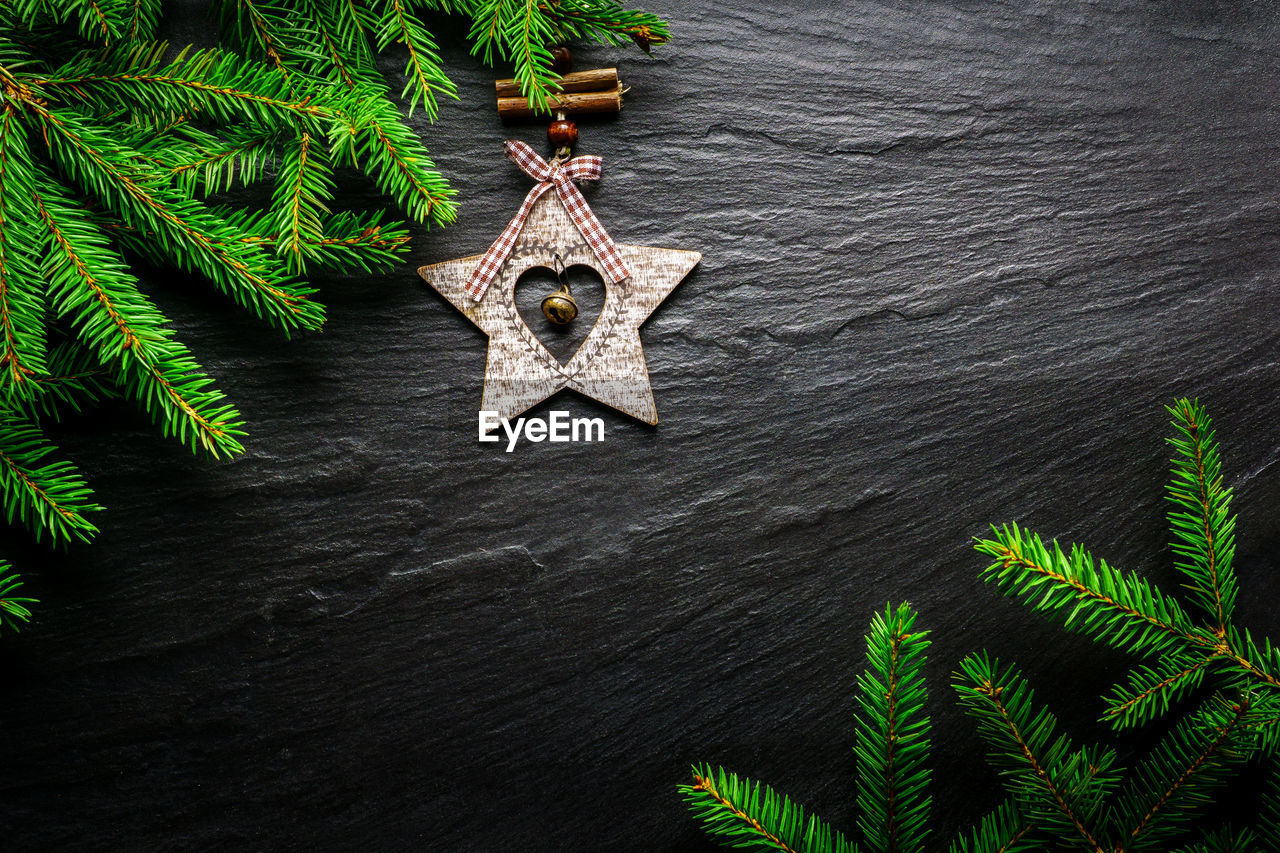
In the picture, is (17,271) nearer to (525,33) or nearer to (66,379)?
(66,379)

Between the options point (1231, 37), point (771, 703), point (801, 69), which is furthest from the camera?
point (1231, 37)

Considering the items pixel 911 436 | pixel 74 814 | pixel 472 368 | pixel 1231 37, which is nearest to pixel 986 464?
pixel 911 436

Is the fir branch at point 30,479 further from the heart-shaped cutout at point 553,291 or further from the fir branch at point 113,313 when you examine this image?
the heart-shaped cutout at point 553,291

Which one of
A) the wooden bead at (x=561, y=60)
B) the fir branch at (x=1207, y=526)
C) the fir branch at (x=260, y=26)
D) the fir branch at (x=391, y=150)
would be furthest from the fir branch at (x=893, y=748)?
the fir branch at (x=260, y=26)

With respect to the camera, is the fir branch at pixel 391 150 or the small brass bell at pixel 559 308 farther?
the small brass bell at pixel 559 308

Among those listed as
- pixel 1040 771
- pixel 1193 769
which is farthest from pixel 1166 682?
pixel 1040 771

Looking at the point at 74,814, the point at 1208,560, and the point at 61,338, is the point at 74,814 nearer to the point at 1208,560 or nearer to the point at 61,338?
the point at 61,338
